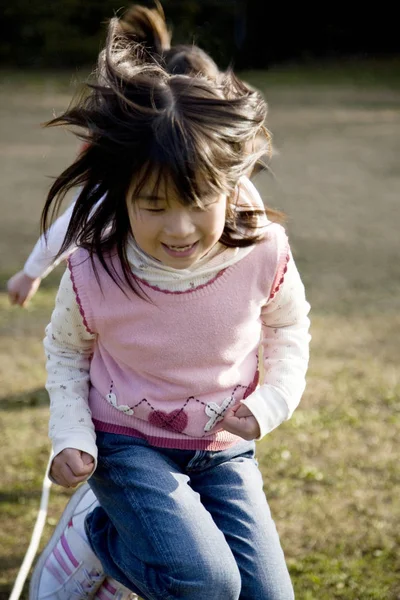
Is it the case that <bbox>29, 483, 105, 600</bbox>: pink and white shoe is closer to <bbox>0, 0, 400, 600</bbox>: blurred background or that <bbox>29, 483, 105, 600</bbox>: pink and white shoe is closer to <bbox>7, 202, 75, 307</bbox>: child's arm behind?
<bbox>0, 0, 400, 600</bbox>: blurred background

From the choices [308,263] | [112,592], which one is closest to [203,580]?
[112,592]

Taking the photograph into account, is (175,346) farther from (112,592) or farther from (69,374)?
(112,592)

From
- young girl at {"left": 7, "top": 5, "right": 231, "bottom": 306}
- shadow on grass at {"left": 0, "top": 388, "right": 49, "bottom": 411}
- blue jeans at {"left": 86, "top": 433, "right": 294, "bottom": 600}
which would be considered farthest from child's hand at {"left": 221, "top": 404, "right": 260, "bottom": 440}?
shadow on grass at {"left": 0, "top": 388, "right": 49, "bottom": 411}

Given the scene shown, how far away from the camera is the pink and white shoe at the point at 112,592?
7.29ft

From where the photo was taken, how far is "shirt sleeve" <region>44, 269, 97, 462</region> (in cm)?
196

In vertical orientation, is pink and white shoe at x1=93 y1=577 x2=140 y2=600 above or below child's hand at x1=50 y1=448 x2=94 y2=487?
below

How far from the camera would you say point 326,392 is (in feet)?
12.4

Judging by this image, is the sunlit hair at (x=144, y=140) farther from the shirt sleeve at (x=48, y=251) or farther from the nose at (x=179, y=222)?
the shirt sleeve at (x=48, y=251)

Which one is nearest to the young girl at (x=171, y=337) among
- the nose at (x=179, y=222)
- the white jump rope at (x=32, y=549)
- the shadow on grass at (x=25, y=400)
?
the nose at (x=179, y=222)

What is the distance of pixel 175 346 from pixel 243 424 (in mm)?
216

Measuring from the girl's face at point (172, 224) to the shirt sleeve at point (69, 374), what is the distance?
0.22 m

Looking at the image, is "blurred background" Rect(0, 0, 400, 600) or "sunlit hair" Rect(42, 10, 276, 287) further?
"blurred background" Rect(0, 0, 400, 600)

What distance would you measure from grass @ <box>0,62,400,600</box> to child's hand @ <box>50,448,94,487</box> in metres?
0.70

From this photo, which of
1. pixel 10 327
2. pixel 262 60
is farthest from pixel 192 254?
pixel 262 60
